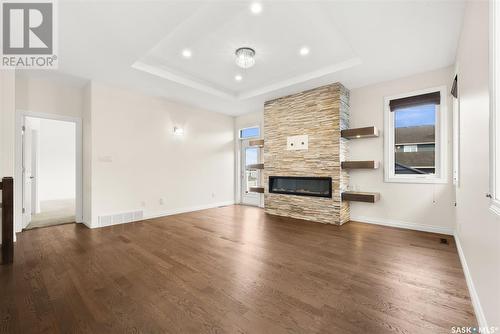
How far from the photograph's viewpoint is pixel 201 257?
271 centimetres

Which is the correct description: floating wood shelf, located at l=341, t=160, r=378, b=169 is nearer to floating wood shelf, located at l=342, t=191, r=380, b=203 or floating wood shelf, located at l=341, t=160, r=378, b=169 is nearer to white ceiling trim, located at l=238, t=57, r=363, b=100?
floating wood shelf, located at l=342, t=191, r=380, b=203

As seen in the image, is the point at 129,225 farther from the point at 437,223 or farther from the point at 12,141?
the point at 437,223

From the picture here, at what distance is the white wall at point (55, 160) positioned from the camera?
7719mm

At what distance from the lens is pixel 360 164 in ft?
13.5

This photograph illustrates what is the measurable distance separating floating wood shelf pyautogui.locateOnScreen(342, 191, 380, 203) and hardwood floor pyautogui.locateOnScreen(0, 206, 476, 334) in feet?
2.16

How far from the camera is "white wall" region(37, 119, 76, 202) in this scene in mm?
7719

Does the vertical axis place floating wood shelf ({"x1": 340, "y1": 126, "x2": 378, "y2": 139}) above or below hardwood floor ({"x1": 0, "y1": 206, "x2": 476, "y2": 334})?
above

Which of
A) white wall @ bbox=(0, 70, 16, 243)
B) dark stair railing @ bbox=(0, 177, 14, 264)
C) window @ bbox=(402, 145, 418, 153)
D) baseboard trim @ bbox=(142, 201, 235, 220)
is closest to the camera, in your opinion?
dark stair railing @ bbox=(0, 177, 14, 264)

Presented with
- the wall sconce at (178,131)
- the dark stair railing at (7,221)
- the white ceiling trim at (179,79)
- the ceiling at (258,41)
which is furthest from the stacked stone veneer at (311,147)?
the dark stair railing at (7,221)

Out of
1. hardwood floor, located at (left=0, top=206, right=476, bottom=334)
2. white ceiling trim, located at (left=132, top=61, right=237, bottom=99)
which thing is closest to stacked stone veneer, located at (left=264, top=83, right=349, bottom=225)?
hardwood floor, located at (left=0, top=206, right=476, bottom=334)

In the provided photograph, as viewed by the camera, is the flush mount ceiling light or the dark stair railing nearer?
the dark stair railing

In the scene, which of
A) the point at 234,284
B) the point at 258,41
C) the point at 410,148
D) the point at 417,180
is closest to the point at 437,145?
the point at 410,148

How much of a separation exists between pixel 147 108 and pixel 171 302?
4322 mm

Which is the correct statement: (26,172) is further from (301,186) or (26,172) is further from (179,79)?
(301,186)
